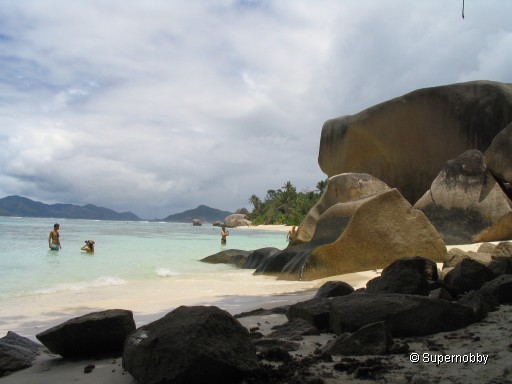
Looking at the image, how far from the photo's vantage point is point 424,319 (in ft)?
12.4

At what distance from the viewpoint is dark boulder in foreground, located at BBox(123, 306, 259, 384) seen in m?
2.75

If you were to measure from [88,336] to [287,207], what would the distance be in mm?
66344

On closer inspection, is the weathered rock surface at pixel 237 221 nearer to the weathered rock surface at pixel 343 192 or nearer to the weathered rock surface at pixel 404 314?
the weathered rock surface at pixel 343 192

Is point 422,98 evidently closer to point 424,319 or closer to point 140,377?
point 424,319

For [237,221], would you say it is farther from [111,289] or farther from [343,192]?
[111,289]

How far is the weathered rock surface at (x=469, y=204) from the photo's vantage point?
12.7m

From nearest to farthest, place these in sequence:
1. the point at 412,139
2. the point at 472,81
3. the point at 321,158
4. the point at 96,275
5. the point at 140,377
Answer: the point at 140,377, the point at 96,275, the point at 472,81, the point at 412,139, the point at 321,158

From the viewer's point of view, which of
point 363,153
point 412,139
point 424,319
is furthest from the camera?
point 363,153

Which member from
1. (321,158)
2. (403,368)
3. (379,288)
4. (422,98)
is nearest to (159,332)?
(403,368)

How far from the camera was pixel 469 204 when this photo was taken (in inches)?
517

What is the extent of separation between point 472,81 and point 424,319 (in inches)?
595

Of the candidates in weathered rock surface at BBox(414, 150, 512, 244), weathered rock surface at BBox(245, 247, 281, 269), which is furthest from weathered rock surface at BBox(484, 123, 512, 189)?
weathered rock surface at BBox(245, 247, 281, 269)

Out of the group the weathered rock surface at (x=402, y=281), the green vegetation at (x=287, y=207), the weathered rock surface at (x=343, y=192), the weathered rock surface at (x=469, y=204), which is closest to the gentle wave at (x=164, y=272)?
the weathered rock surface at (x=343, y=192)

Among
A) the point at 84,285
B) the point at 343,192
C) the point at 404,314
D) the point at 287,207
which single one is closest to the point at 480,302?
the point at 404,314
